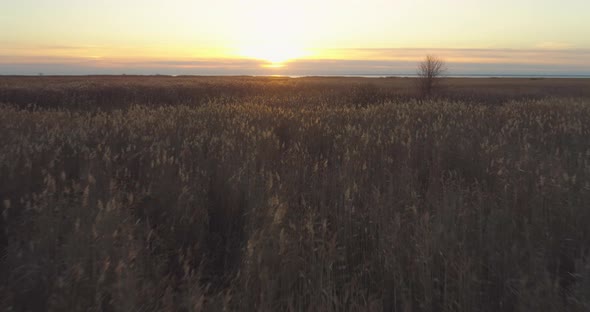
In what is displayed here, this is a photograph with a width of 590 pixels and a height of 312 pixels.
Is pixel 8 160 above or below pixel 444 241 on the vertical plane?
above

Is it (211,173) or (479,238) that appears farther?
(211,173)

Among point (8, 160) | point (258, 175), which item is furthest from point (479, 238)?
point (8, 160)

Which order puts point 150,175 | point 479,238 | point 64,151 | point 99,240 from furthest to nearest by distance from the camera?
point 64,151 < point 150,175 < point 479,238 < point 99,240

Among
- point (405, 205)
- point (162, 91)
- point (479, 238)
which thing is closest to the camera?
point (479, 238)

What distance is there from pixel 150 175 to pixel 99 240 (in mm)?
1671

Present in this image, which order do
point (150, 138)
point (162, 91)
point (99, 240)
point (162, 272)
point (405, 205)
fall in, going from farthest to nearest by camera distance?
point (162, 91)
point (150, 138)
point (405, 205)
point (162, 272)
point (99, 240)

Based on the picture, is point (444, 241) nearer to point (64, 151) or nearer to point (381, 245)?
point (381, 245)

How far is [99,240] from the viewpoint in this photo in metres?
2.32

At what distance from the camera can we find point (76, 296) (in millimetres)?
1971

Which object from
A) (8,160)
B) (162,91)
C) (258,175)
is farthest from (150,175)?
(162,91)

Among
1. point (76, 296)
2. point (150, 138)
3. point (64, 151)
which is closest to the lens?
point (76, 296)

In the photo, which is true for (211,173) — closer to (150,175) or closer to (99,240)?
(150,175)

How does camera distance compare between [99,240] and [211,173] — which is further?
[211,173]

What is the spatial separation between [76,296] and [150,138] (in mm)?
3689
